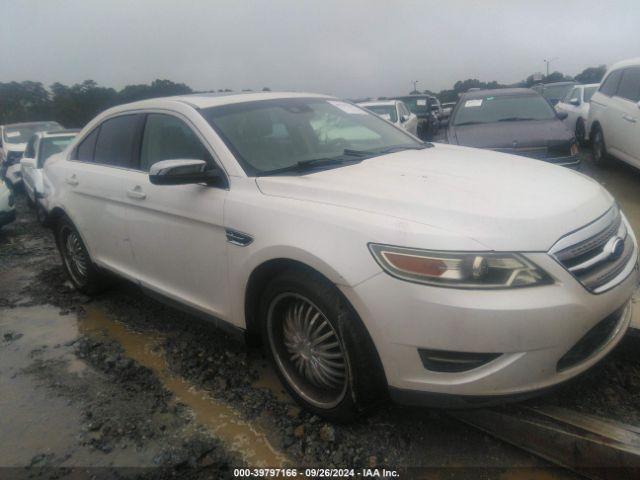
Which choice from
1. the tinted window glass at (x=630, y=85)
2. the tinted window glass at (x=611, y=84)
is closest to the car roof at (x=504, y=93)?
the tinted window glass at (x=611, y=84)

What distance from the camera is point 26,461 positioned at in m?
2.59

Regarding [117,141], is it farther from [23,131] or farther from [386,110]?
[23,131]

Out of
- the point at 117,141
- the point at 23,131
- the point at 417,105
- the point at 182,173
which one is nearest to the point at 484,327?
the point at 182,173

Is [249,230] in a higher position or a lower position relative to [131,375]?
higher

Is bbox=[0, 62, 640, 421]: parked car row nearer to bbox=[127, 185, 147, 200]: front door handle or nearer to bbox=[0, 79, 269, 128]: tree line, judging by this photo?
bbox=[127, 185, 147, 200]: front door handle

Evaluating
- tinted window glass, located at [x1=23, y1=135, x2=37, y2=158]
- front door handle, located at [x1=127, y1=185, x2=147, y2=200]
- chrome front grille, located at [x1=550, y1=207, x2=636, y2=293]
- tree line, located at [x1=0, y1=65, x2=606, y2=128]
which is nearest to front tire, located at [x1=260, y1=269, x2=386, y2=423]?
chrome front grille, located at [x1=550, y1=207, x2=636, y2=293]

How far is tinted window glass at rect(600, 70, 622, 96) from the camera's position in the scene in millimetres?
7461

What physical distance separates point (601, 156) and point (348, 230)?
7.20m

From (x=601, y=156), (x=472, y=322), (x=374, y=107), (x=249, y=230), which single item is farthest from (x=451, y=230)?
(x=374, y=107)

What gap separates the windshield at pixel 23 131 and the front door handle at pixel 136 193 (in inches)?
503

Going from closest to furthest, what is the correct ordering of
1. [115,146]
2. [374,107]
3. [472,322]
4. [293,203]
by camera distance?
1. [472,322]
2. [293,203]
3. [115,146]
4. [374,107]

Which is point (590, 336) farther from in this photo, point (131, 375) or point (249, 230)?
point (131, 375)

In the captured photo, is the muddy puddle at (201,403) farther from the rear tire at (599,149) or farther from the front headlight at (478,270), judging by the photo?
the rear tire at (599,149)

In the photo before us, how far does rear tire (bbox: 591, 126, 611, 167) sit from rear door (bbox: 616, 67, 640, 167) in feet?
2.31
